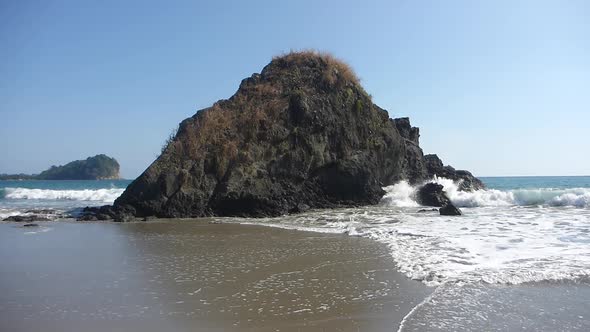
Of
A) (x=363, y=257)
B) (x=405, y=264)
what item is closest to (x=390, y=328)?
(x=405, y=264)

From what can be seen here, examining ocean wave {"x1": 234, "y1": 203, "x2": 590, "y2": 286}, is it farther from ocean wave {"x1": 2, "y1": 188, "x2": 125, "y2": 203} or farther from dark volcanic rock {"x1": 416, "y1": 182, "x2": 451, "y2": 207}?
ocean wave {"x1": 2, "y1": 188, "x2": 125, "y2": 203}

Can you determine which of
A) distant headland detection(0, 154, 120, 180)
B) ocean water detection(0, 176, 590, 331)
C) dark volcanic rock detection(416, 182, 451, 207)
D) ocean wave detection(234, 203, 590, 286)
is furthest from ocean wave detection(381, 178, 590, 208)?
distant headland detection(0, 154, 120, 180)

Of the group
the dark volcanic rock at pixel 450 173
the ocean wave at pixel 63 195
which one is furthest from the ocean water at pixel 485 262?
the ocean wave at pixel 63 195

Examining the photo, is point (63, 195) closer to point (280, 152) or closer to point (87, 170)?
point (280, 152)

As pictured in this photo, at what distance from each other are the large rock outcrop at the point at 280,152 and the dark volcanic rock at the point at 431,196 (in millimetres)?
1832

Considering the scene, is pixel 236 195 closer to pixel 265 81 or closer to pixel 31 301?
pixel 265 81

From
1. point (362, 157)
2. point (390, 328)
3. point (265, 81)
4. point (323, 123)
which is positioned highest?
point (265, 81)

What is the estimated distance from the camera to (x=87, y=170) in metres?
112

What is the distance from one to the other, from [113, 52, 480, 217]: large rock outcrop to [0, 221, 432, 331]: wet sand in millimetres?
7227

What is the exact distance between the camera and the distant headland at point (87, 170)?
4390 inches

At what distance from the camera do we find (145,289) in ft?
21.6

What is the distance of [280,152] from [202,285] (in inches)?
570

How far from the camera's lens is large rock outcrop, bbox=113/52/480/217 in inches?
739

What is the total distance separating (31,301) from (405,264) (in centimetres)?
606
